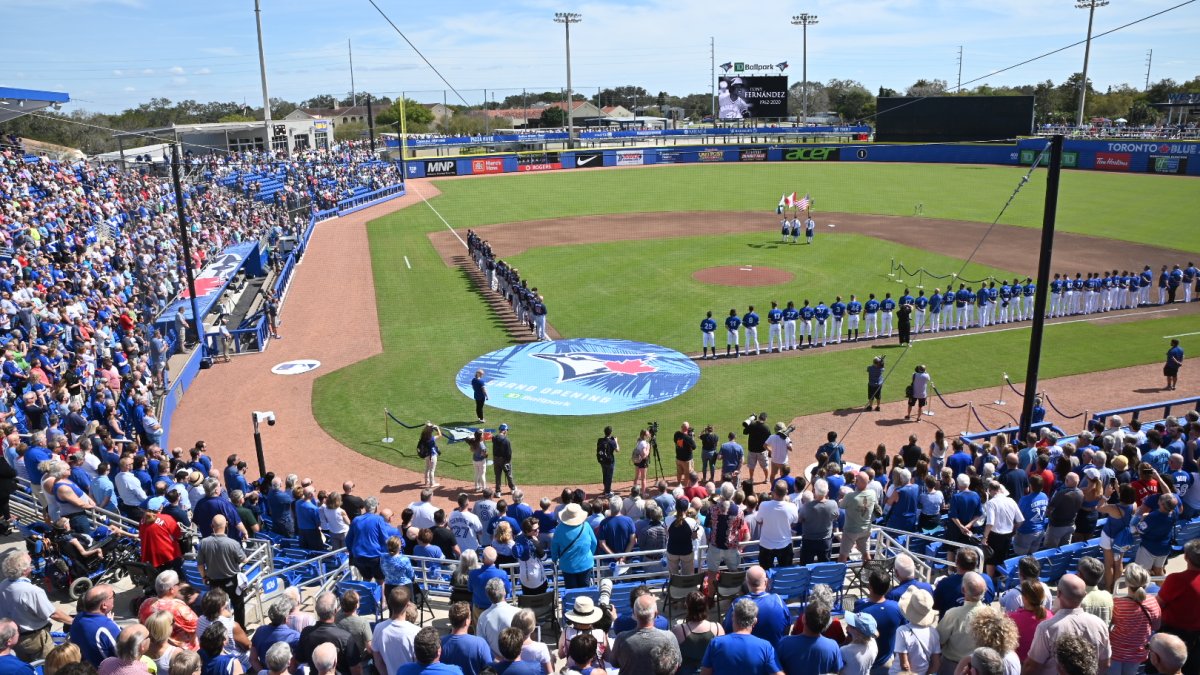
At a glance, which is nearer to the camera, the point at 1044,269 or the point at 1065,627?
the point at 1065,627

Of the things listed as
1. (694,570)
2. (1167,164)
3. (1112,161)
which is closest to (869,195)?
(1112,161)

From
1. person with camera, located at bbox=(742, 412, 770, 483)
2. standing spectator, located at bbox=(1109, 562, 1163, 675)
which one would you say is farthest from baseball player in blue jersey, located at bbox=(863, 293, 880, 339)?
standing spectator, located at bbox=(1109, 562, 1163, 675)

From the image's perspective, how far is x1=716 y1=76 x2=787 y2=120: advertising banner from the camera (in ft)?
280

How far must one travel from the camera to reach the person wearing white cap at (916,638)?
5.95m

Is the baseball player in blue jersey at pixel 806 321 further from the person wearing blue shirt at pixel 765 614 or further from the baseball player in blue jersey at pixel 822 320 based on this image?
the person wearing blue shirt at pixel 765 614

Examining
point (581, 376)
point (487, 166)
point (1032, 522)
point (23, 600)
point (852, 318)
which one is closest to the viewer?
point (23, 600)

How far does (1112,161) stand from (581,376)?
61.8 metres

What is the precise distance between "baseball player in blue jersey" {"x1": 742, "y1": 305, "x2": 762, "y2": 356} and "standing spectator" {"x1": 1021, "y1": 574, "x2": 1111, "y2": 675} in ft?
51.6

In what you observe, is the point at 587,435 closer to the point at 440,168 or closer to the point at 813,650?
the point at 813,650

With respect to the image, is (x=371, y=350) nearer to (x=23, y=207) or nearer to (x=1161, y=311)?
(x=23, y=207)

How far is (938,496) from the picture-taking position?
10.2m

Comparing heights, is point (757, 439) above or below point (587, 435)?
above

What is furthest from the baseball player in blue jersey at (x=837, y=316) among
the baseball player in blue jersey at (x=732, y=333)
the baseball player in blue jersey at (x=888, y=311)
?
the baseball player in blue jersey at (x=732, y=333)

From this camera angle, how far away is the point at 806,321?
Result: 2228 centimetres
